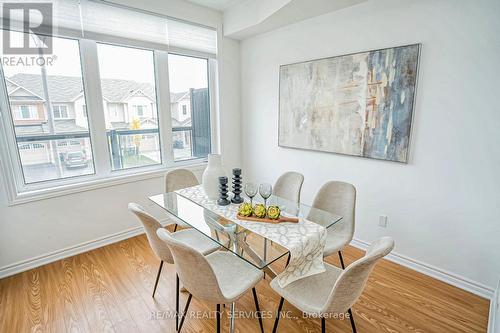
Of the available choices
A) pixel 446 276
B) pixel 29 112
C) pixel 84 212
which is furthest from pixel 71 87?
pixel 446 276

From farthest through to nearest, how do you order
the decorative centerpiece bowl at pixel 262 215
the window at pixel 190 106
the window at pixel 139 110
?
the window at pixel 190 106 < the window at pixel 139 110 < the decorative centerpiece bowl at pixel 262 215

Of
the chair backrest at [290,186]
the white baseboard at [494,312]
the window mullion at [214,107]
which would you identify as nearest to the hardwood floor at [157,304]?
the white baseboard at [494,312]

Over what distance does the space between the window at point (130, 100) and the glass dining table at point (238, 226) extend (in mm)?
1031

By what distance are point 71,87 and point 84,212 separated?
1293mm

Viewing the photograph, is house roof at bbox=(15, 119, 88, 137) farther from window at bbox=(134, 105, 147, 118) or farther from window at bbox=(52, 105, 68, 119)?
window at bbox=(134, 105, 147, 118)

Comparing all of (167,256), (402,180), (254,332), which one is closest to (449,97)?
(402,180)

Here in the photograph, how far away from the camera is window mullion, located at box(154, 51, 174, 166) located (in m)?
3.06

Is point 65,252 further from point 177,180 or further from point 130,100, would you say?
point 130,100

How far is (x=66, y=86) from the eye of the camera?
8.18 ft

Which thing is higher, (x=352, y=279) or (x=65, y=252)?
(x=352, y=279)

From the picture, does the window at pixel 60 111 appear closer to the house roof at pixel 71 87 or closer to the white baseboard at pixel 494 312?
the house roof at pixel 71 87

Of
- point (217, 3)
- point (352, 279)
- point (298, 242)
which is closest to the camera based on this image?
point (352, 279)

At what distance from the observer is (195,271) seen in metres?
1.28

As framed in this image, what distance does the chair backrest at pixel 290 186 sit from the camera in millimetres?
2391
